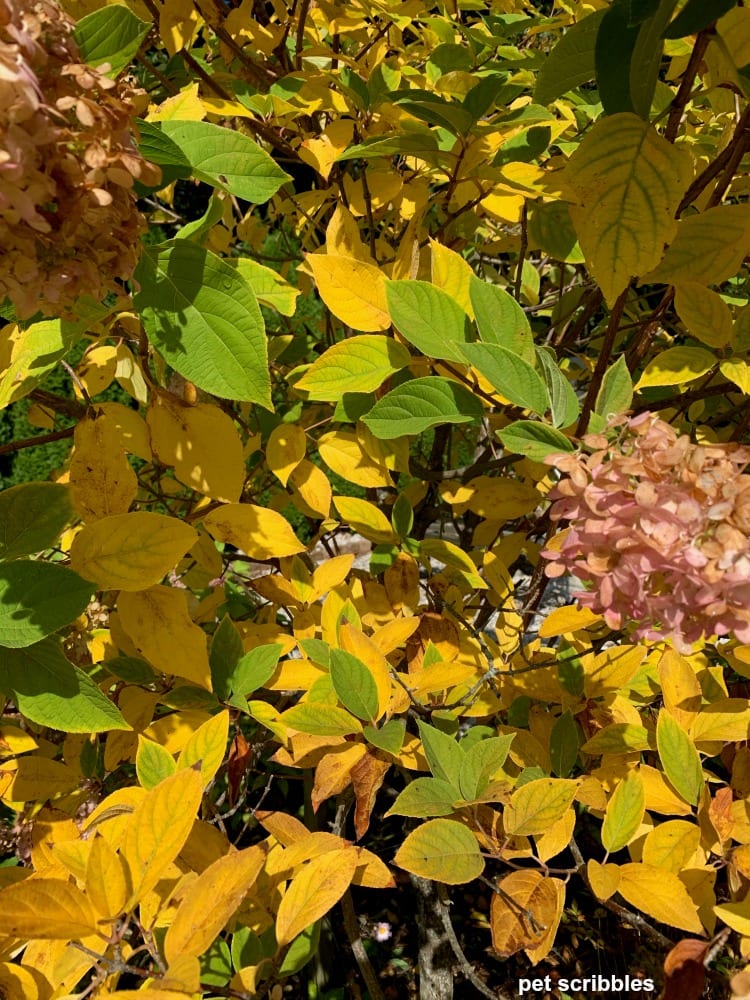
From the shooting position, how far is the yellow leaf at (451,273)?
0.89 metres

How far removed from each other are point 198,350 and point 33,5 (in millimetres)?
299

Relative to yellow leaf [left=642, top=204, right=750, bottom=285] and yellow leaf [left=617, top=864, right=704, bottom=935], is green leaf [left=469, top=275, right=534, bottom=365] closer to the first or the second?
yellow leaf [left=642, top=204, right=750, bottom=285]

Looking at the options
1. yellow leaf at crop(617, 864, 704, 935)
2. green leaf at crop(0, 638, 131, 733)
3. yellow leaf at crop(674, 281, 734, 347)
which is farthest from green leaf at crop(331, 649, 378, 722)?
yellow leaf at crop(674, 281, 734, 347)

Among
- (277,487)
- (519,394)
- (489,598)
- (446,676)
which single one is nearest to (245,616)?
(277,487)

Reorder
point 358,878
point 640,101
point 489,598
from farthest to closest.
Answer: point 489,598, point 358,878, point 640,101

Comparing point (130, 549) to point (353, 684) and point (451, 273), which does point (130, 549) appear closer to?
point (353, 684)

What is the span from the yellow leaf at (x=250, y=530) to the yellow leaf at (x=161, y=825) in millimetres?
376

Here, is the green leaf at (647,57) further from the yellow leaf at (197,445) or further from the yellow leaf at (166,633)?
the yellow leaf at (166,633)

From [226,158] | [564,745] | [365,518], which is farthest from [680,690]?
[226,158]

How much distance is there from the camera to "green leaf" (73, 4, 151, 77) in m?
0.62

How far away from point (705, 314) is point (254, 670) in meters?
0.69

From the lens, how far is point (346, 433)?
45.0 inches

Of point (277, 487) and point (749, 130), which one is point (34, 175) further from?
point (277, 487)

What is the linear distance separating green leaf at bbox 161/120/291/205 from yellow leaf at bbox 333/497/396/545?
473 mm
